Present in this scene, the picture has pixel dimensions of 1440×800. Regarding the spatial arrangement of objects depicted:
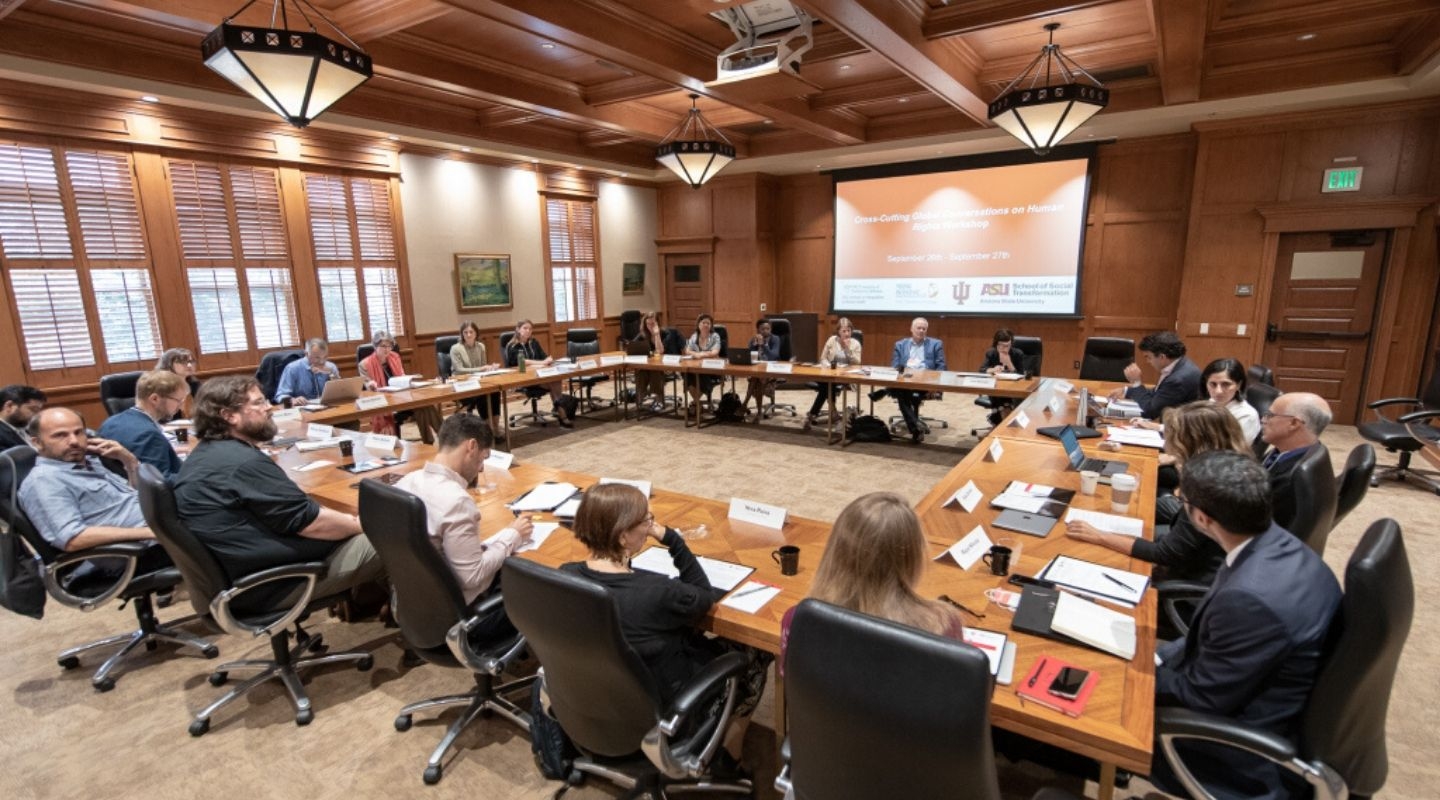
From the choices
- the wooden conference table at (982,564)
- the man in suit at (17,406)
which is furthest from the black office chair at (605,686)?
the man in suit at (17,406)

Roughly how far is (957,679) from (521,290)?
813 centimetres

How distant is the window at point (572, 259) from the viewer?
8742 millimetres

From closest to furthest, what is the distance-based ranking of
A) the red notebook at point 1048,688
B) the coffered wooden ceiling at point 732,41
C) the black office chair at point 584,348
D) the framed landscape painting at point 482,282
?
the red notebook at point 1048,688
the coffered wooden ceiling at point 732,41
the black office chair at point 584,348
the framed landscape painting at point 482,282

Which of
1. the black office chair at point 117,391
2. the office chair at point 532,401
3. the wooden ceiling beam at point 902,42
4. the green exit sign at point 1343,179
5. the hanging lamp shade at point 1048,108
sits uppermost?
the wooden ceiling beam at point 902,42

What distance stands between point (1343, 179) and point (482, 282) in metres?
8.88

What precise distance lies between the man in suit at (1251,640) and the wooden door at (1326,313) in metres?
6.69

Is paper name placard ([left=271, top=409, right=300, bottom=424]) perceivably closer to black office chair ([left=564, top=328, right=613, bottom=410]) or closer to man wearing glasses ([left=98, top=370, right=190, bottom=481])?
man wearing glasses ([left=98, top=370, right=190, bottom=481])

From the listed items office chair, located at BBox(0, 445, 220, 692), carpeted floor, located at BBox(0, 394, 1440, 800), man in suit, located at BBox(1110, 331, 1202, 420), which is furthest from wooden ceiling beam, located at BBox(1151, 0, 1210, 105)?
office chair, located at BBox(0, 445, 220, 692)

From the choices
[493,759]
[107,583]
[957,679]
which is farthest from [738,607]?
[107,583]

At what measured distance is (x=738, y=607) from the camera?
71.1 inches

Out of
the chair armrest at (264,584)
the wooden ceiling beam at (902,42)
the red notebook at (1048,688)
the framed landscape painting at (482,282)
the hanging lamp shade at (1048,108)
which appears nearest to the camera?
the red notebook at (1048,688)

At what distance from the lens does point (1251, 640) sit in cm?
135

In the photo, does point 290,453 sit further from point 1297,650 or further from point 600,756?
point 1297,650

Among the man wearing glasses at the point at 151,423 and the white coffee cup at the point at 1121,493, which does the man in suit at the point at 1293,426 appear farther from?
the man wearing glasses at the point at 151,423
